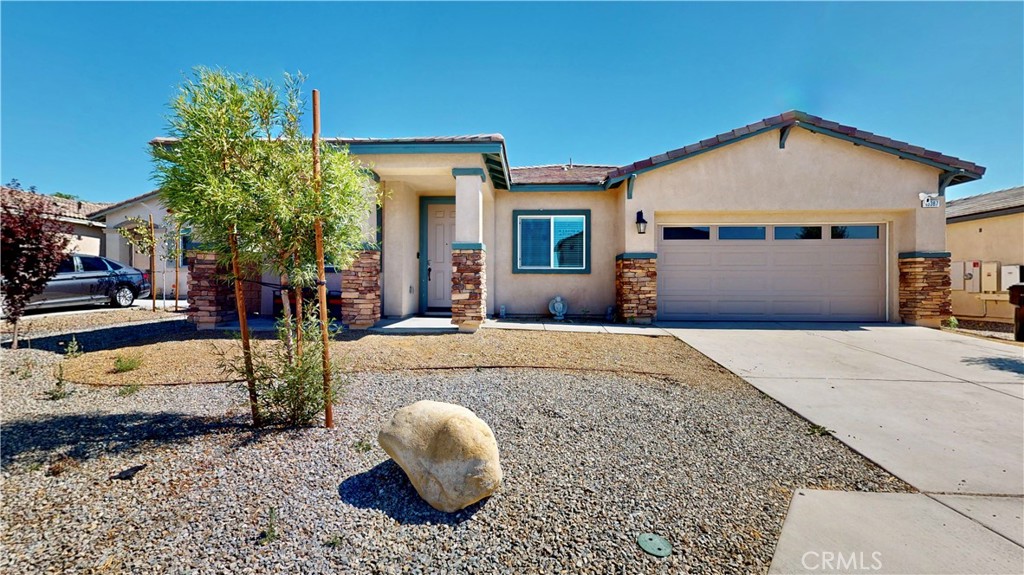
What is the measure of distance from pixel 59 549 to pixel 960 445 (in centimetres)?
557

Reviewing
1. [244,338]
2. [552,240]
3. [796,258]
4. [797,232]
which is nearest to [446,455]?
[244,338]

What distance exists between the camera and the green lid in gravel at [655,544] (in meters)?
1.85

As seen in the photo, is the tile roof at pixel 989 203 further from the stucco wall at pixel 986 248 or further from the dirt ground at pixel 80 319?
the dirt ground at pixel 80 319

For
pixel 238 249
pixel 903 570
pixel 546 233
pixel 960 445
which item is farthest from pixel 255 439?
pixel 546 233

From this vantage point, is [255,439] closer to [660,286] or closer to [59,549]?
[59,549]

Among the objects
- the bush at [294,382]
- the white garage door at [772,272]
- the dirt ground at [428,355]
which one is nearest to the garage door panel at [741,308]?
the white garage door at [772,272]

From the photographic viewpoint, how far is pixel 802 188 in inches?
331

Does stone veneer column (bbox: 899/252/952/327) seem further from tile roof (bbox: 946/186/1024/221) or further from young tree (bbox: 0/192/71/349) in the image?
young tree (bbox: 0/192/71/349)

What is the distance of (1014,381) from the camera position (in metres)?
4.50

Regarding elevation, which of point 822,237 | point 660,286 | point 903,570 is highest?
point 822,237

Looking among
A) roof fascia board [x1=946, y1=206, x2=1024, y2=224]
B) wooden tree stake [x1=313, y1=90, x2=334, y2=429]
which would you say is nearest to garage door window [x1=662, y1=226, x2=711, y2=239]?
roof fascia board [x1=946, y1=206, x2=1024, y2=224]

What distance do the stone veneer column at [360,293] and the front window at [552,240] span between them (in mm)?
3359

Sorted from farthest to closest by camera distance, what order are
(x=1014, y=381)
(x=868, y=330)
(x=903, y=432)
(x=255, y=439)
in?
(x=868, y=330)
(x=1014, y=381)
(x=903, y=432)
(x=255, y=439)

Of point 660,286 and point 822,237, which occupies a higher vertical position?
point 822,237
